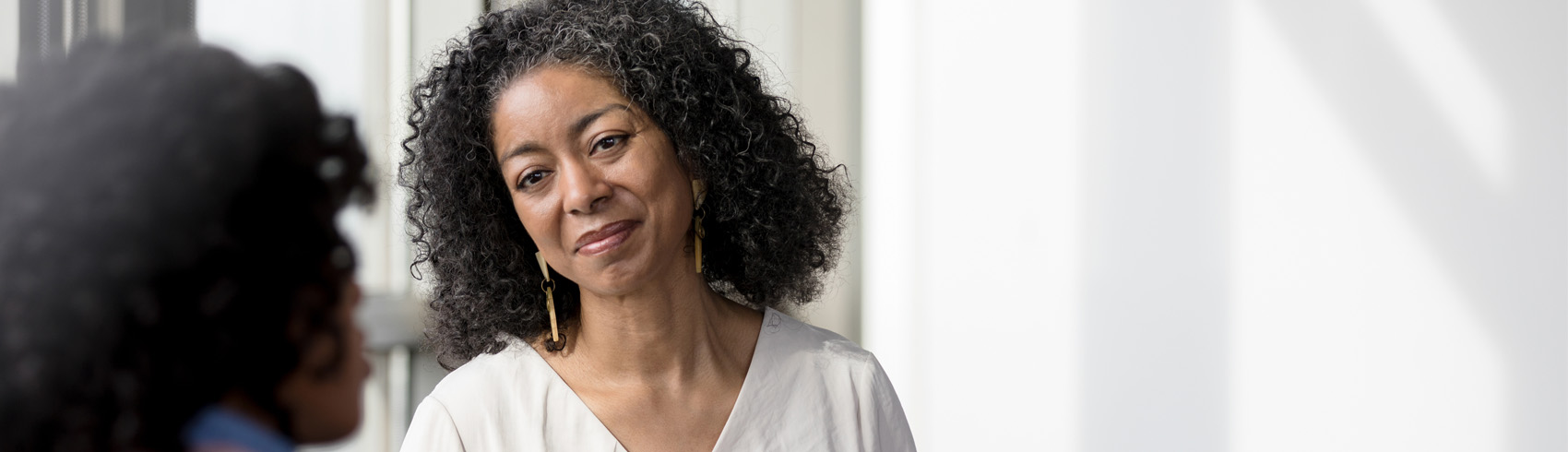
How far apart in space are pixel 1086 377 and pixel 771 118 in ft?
3.25

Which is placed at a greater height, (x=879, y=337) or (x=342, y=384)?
(x=342, y=384)

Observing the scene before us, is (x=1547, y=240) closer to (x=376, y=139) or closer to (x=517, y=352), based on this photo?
(x=517, y=352)

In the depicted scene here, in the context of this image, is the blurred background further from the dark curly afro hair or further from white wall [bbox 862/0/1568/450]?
the dark curly afro hair

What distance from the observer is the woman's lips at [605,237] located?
1.30 m

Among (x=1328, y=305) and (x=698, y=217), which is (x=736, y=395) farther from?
(x=1328, y=305)

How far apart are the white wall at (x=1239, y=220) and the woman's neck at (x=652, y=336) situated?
0.88 meters

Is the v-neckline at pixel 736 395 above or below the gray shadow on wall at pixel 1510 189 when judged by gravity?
below

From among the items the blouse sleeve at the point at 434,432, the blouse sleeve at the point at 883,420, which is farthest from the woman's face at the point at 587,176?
the blouse sleeve at the point at 883,420

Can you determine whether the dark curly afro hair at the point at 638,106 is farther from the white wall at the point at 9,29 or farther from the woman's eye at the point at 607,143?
the white wall at the point at 9,29

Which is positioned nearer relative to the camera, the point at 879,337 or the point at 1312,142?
the point at 1312,142

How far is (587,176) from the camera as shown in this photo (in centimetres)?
129

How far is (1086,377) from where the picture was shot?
218cm

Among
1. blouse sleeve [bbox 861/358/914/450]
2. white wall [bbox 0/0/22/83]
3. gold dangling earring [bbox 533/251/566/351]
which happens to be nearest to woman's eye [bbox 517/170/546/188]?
gold dangling earring [bbox 533/251/566/351]

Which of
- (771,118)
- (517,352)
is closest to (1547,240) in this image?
(771,118)
